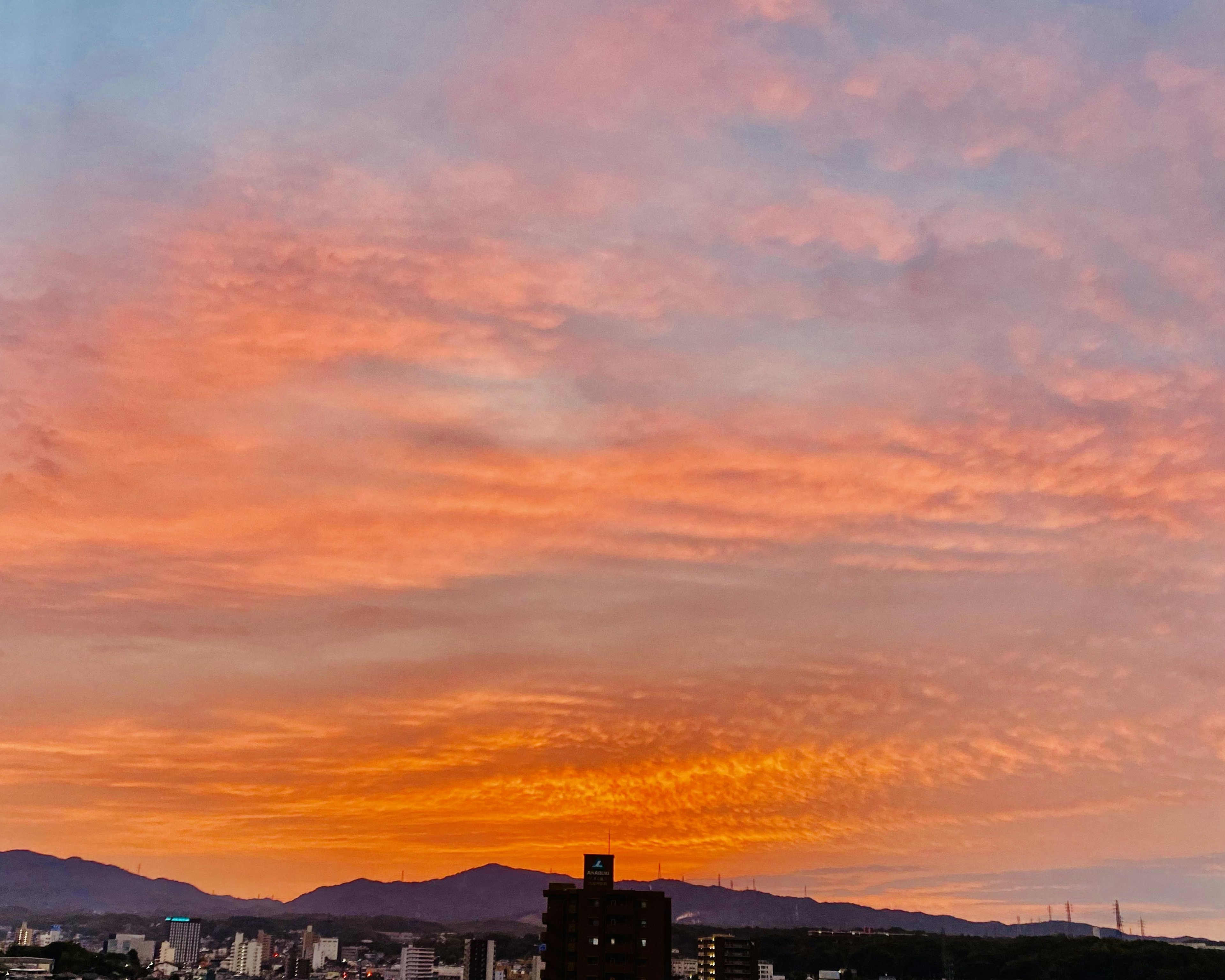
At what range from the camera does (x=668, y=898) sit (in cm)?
11544

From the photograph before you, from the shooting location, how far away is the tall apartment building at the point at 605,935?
358ft

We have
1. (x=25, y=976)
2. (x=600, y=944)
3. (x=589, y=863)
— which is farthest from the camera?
(x=25, y=976)

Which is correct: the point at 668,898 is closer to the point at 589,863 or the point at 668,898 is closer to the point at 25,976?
the point at 589,863

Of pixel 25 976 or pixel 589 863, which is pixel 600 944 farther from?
pixel 25 976

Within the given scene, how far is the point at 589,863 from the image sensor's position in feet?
387

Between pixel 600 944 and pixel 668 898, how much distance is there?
9.16m

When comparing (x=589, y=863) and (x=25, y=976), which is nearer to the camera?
(x=589, y=863)

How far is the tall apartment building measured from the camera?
109000mm

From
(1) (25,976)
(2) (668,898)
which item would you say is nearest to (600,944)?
(2) (668,898)

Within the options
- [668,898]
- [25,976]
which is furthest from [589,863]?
[25,976]

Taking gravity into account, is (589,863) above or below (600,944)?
above

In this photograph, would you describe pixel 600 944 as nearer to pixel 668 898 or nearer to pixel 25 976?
pixel 668 898

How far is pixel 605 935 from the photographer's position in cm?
11038

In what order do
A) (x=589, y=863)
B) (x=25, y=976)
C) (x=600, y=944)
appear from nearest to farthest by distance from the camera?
1. (x=600, y=944)
2. (x=589, y=863)
3. (x=25, y=976)
